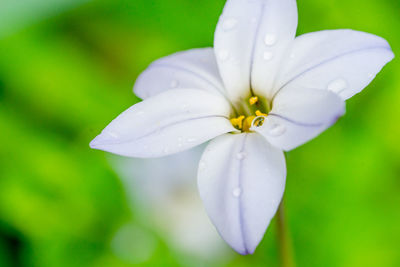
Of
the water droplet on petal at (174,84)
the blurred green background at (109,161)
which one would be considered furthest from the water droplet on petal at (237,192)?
the blurred green background at (109,161)

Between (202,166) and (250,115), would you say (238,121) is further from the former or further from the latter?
(202,166)

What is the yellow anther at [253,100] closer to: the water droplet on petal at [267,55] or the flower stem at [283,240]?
the water droplet on petal at [267,55]

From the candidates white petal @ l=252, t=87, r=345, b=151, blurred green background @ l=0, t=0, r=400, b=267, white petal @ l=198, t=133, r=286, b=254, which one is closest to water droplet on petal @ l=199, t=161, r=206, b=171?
white petal @ l=198, t=133, r=286, b=254

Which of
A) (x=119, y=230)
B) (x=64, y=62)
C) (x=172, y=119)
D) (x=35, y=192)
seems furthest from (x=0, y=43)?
(x=172, y=119)

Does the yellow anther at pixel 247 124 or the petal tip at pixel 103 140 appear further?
the yellow anther at pixel 247 124

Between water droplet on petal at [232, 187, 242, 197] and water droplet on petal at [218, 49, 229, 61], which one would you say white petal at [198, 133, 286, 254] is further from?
water droplet on petal at [218, 49, 229, 61]

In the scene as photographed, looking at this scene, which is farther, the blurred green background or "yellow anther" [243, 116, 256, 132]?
the blurred green background
